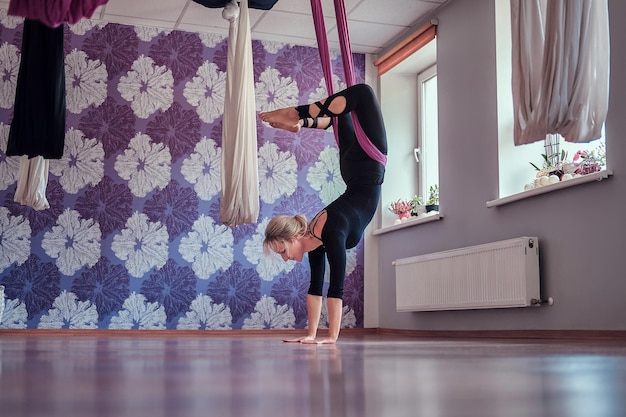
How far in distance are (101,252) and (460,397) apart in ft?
18.2

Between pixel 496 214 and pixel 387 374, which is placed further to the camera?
pixel 496 214

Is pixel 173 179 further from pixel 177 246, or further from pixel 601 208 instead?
pixel 601 208

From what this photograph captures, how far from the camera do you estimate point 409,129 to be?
6.95 meters

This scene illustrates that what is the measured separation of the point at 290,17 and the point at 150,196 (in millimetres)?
1812

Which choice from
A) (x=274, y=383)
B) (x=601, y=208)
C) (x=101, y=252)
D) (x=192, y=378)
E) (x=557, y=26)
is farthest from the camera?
(x=101, y=252)

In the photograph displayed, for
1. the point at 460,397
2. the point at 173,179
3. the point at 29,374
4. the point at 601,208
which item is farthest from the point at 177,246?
Answer: the point at 460,397

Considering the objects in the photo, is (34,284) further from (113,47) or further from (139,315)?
(113,47)

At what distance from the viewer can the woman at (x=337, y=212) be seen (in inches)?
146

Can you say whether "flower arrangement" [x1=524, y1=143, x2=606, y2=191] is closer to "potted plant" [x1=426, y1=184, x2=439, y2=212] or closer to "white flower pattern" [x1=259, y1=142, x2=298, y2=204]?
"potted plant" [x1=426, y1=184, x2=439, y2=212]

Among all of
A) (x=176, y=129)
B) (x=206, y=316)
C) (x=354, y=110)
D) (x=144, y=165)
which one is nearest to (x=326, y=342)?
(x=354, y=110)

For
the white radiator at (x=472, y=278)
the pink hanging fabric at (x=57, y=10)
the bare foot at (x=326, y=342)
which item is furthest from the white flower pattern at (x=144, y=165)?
the pink hanging fabric at (x=57, y=10)

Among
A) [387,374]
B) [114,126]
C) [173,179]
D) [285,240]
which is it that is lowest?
[387,374]

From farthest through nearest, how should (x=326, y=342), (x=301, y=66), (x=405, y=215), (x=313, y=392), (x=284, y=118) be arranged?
(x=301, y=66)
(x=405, y=215)
(x=284, y=118)
(x=326, y=342)
(x=313, y=392)

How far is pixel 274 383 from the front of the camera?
3.75 feet
